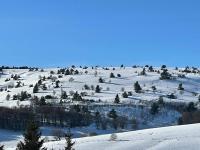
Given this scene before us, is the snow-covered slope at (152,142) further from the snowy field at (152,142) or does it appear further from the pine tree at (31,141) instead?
the pine tree at (31,141)

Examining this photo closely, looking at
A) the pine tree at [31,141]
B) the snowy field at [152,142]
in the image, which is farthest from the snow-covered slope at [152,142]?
the pine tree at [31,141]

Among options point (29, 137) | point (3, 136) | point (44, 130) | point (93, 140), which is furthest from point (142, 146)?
point (44, 130)

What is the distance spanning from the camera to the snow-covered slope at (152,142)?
8675 centimetres

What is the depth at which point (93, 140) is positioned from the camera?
9681cm

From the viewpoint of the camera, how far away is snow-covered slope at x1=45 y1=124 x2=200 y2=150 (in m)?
86.8

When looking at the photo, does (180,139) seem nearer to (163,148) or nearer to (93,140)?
(163,148)

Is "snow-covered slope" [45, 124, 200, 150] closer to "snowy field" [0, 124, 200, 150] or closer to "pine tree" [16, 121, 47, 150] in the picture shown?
"snowy field" [0, 124, 200, 150]

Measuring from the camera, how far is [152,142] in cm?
9106

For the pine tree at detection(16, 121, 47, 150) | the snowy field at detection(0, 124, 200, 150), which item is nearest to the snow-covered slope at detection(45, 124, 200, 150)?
the snowy field at detection(0, 124, 200, 150)

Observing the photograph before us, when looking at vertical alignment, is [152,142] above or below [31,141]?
below

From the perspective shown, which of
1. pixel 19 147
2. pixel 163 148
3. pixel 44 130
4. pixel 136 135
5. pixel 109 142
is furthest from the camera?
pixel 44 130

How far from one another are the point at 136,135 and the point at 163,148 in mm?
16118

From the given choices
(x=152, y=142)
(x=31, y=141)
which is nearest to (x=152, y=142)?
(x=152, y=142)

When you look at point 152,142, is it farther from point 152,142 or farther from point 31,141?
point 31,141
